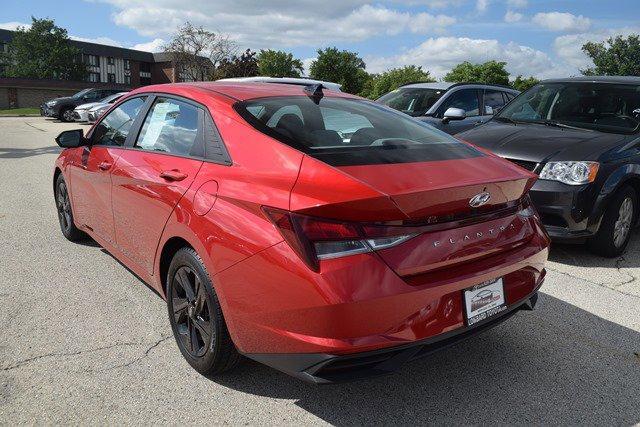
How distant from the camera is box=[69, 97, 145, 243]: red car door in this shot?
12.6ft

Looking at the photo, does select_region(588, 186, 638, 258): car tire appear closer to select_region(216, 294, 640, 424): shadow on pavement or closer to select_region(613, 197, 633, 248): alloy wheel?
select_region(613, 197, 633, 248): alloy wheel

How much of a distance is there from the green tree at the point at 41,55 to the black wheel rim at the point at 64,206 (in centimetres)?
7936

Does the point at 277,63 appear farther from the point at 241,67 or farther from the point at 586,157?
the point at 586,157

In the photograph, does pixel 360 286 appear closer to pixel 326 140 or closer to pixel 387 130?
pixel 326 140

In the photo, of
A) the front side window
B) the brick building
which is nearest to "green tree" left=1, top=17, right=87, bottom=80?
the brick building

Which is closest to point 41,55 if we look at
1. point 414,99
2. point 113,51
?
point 113,51

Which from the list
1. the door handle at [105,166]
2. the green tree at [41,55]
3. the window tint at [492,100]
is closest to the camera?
the door handle at [105,166]

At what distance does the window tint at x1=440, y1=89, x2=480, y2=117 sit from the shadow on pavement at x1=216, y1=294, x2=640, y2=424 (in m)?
6.92

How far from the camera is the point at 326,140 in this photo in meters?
2.73

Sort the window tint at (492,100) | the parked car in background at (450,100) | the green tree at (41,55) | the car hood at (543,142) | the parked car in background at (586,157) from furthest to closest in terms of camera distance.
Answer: the green tree at (41,55) → the window tint at (492,100) → the parked car in background at (450,100) → the car hood at (543,142) → the parked car in background at (586,157)

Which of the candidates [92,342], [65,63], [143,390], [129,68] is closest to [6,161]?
[92,342]

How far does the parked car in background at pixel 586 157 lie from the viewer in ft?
15.5

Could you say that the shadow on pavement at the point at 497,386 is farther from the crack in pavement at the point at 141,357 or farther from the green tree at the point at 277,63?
the green tree at the point at 277,63

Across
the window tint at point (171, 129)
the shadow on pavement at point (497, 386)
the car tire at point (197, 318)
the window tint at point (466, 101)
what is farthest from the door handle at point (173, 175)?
the window tint at point (466, 101)
